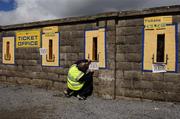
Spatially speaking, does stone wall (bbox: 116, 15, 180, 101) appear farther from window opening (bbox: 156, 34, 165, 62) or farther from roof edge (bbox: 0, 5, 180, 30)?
window opening (bbox: 156, 34, 165, 62)

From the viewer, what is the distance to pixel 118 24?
10039 millimetres

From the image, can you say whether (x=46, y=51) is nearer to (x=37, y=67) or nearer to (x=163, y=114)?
(x=37, y=67)

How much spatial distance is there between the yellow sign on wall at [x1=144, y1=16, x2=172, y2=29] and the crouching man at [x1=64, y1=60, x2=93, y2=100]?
273 cm

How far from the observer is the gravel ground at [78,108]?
786cm

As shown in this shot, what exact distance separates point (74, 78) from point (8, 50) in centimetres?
574

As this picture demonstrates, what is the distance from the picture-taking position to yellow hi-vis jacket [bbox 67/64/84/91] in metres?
10.5

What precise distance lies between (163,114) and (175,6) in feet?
10.7

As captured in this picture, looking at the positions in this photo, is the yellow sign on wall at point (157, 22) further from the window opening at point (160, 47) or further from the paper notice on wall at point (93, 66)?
the paper notice on wall at point (93, 66)

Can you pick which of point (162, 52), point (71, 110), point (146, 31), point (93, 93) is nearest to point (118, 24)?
point (146, 31)

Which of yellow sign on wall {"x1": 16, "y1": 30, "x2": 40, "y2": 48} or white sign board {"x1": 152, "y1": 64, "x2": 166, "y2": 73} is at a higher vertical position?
yellow sign on wall {"x1": 16, "y1": 30, "x2": 40, "y2": 48}

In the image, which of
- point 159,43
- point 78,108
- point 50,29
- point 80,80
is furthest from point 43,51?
point 159,43

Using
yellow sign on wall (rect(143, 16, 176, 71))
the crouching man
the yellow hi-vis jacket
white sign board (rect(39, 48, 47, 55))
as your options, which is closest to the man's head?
the crouching man

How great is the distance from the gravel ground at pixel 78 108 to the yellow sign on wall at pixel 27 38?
127 inches

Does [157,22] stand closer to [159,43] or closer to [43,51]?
[159,43]
